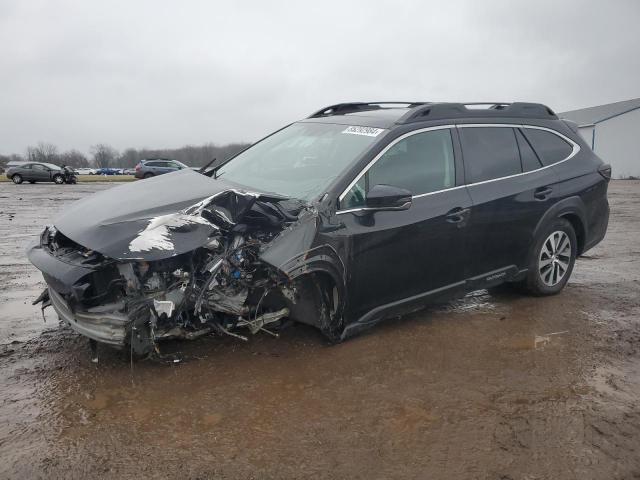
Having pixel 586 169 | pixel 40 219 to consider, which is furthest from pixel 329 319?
pixel 40 219

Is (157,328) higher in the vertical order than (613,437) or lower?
higher

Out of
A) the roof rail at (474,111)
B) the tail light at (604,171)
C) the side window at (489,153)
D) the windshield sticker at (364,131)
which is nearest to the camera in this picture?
the windshield sticker at (364,131)

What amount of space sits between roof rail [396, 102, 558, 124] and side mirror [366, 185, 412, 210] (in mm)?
740

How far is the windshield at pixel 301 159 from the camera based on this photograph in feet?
12.4

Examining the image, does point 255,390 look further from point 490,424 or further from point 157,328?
point 490,424

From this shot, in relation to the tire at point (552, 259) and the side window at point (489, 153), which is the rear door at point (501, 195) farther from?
the tire at point (552, 259)

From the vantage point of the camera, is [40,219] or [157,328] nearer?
[157,328]

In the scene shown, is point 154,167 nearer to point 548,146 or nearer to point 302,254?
point 548,146

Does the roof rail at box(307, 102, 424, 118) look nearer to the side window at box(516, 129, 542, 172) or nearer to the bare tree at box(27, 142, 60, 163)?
the side window at box(516, 129, 542, 172)

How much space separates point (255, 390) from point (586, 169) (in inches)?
163

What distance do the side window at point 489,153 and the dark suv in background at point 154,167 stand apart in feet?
97.9

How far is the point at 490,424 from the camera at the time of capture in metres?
2.87

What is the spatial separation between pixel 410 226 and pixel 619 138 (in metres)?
42.9

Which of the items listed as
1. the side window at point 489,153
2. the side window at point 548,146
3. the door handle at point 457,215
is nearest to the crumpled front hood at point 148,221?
the door handle at point 457,215
